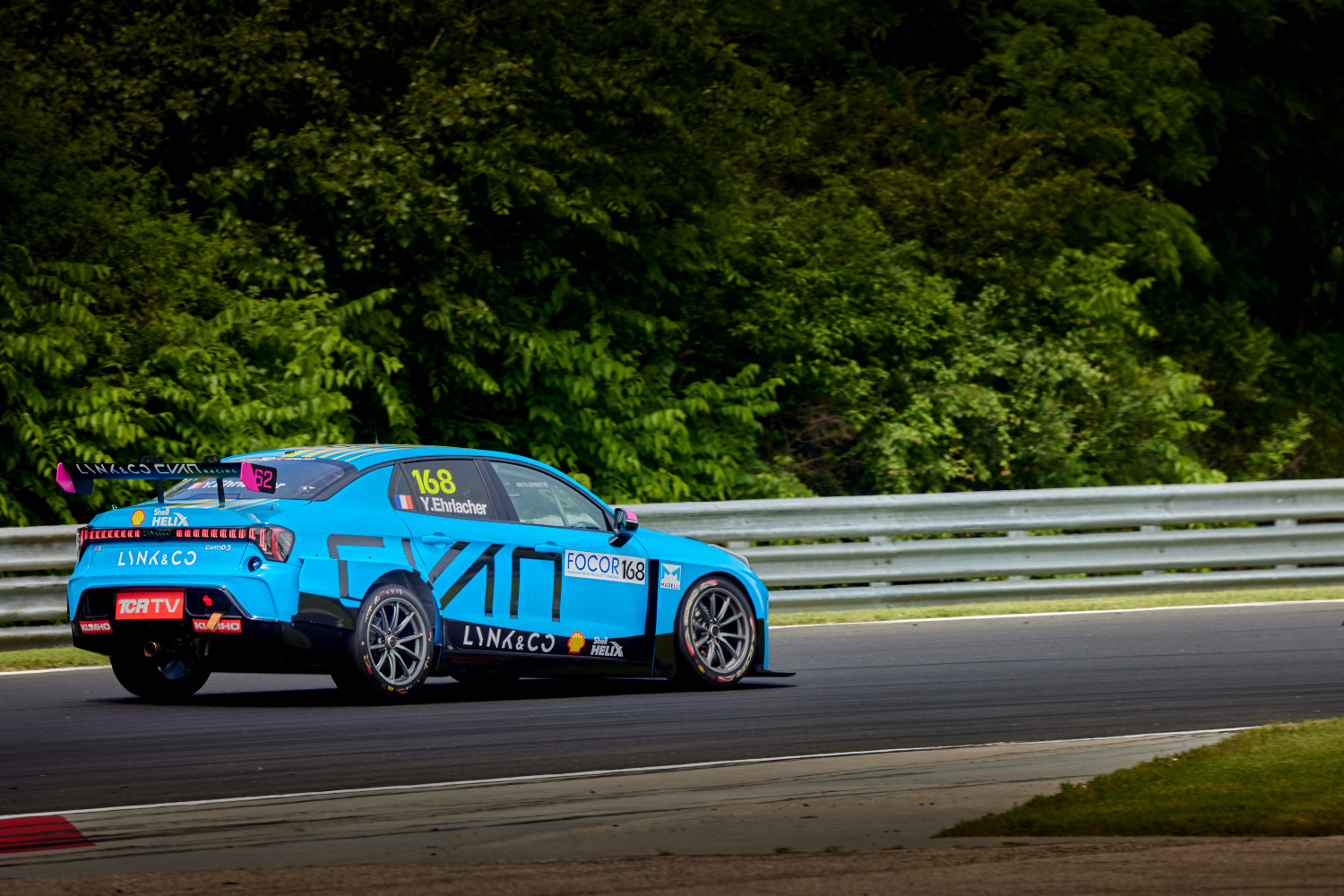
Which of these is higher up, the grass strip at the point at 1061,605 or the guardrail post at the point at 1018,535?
the guardrail post at the point at 1018,535

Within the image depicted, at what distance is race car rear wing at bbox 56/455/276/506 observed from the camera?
31.9ft

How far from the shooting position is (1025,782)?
26.0 feet

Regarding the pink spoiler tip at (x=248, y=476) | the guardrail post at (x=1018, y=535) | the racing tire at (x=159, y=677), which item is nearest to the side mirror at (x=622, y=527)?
the pink spoiler tip at (x=248, y=476)

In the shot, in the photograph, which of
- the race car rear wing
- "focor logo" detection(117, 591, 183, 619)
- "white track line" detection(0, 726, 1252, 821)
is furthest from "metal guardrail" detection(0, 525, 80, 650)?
"white track line" detection(0, 726, 1252, 821)

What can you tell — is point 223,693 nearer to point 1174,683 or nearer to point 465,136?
point 1174,683

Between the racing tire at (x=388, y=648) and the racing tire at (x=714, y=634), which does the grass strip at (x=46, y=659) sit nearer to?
the racing tire at (x=388, y=648)

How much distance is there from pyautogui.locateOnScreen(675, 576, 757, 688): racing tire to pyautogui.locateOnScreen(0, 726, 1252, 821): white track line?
2.71 m

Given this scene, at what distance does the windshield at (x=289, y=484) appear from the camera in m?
10.2

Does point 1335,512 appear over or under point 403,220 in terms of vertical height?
under

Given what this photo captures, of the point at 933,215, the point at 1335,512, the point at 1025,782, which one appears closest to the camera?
the point at 1025,782

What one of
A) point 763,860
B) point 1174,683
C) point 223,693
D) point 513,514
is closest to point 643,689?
point 513,514

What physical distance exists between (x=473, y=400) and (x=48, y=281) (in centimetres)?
492

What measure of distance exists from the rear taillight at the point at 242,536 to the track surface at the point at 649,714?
3.02ft

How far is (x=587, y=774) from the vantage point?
26.7ft
